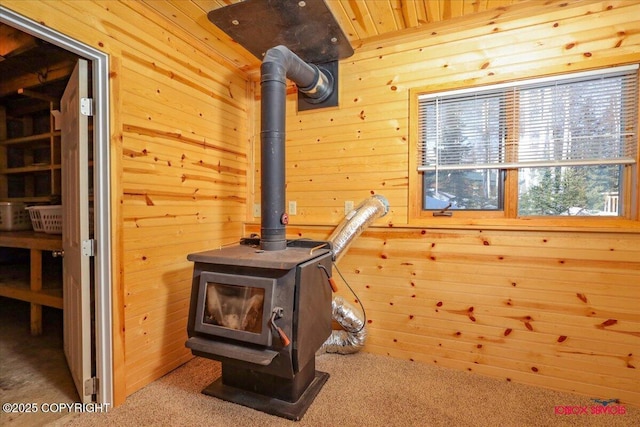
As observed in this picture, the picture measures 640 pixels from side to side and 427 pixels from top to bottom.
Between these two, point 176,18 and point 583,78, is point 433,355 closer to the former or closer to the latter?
point 583,78

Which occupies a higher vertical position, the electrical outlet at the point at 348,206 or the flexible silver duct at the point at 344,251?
the electrical outlet at the point at 348,206

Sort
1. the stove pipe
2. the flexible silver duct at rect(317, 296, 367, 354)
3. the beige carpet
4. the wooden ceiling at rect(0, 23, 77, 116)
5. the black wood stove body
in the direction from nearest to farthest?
the black wood stove body < the beige carpet < the stove pipe < the wooden ceiling at rect(0, 23, 77, 116) < the flexible silver duct at rect(317, 296, 367, 354)

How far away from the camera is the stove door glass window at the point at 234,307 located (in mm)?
1463

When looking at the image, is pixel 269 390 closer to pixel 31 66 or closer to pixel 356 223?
pixel 356 223

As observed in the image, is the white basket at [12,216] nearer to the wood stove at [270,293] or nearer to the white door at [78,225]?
the white door at [78,225]

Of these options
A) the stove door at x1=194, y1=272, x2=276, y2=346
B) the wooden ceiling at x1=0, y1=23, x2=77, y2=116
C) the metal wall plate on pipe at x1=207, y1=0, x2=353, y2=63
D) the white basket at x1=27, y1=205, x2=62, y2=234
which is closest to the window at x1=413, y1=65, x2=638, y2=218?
the metal wall plate on pipe at x1=207, y1=0, x2=353, y2=63

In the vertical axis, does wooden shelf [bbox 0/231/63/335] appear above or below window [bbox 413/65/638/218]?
below

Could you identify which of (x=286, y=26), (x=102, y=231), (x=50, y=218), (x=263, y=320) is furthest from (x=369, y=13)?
(x=50, y=218)

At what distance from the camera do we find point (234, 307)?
153 centimetres

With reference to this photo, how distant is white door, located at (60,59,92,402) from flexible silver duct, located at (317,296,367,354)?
A: 1444 millimetres

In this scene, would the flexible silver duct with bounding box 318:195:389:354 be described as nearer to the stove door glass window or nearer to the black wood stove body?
the black wood stove body

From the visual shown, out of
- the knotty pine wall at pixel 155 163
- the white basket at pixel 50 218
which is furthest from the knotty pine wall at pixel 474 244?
the white basket at pixel 50 218

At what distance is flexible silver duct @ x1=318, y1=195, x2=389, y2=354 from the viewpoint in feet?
6.64

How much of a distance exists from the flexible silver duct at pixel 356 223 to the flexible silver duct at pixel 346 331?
1.23 feet
